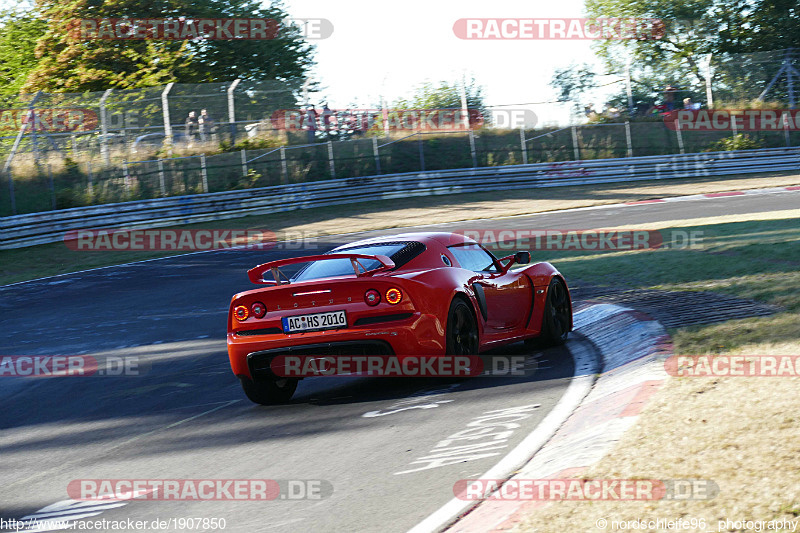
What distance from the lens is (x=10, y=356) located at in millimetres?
10828

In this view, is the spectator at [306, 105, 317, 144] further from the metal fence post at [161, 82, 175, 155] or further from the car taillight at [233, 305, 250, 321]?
the car taillight at [233, 305, 250, 321]

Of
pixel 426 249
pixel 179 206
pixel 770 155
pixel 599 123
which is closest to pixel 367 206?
pixel 179 206

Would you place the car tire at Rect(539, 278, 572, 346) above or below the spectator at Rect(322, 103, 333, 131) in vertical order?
below

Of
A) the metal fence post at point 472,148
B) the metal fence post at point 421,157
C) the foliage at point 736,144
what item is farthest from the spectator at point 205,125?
the foliage at point 736,144

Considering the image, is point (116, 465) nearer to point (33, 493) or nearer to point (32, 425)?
point (33, 493)

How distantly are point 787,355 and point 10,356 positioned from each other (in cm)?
843

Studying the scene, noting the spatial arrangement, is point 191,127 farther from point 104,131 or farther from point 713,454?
point 713,454

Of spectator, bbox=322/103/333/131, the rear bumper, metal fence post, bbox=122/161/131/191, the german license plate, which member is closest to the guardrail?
metal fence post, bbox=122/161/131/191

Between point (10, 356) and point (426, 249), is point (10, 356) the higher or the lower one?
the lower one

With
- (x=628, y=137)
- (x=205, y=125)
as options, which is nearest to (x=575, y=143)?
(x=628, y=137)

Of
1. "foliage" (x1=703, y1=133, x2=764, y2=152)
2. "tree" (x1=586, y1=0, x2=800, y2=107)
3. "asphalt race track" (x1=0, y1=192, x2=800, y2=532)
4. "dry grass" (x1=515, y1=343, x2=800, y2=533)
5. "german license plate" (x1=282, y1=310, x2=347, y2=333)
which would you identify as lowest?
"asphalt race track" (x1=0, y1=192, x2=800, y2=532)

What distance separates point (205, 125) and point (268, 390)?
25.4m

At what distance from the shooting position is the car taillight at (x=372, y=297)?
7.00 meters

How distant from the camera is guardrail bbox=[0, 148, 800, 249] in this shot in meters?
26.5
